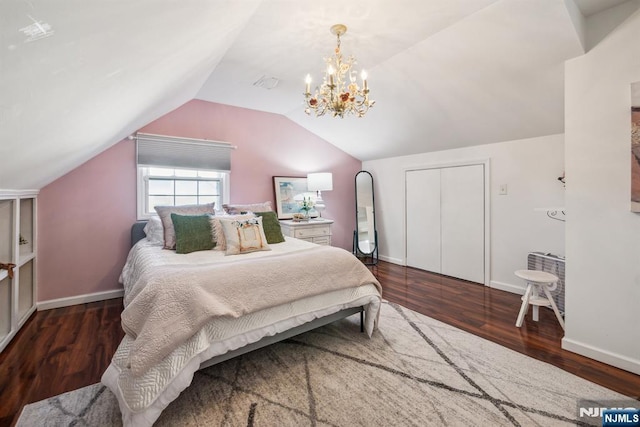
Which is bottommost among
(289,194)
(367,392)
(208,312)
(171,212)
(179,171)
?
(367,392)

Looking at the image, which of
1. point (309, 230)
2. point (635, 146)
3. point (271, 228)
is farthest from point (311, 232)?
point (635, 146)

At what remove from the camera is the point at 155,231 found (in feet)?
9.43

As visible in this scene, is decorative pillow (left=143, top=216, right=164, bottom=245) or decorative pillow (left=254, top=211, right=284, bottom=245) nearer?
decorative pillow (left=143, top=216, right=164, bottom=245)

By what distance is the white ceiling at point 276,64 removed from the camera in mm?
834

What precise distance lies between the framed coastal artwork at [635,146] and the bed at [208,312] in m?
1.79

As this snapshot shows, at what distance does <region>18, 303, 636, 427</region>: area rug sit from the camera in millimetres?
1458

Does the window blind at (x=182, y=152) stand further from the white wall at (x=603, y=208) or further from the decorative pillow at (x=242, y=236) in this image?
the white wall at (x=603, y=208)

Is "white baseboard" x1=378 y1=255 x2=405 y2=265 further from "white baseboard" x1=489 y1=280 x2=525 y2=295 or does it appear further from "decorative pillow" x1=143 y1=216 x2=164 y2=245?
"decorative pillow" x1=143 y1=216 x2=164 y2=245

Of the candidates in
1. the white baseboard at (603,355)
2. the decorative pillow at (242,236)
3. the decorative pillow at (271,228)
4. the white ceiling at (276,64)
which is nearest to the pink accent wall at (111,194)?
the white ceiling at (276,64)

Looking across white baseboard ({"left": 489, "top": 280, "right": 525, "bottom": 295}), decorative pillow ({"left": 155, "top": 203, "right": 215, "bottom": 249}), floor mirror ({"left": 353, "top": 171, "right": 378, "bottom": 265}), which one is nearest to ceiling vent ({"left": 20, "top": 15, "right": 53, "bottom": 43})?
decorative pillow ({"left": 155, "top": 203, "right": 215, "bottom": 249})

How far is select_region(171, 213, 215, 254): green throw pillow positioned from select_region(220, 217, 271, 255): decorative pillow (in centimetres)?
18

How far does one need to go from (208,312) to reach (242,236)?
1053 mm

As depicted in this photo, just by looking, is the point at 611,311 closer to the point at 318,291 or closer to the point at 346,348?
the point at 346,348

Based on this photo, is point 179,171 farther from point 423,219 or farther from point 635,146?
point 635,146
